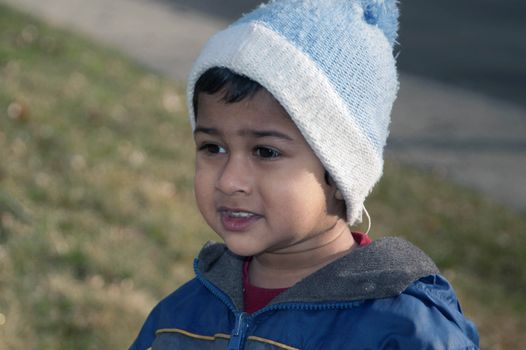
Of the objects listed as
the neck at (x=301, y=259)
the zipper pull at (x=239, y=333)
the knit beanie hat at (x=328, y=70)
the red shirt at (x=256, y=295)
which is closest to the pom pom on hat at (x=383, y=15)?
the knit beanie hat at (x=328, y=70)

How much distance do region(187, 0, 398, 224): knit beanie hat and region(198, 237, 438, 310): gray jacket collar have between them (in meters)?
0.16

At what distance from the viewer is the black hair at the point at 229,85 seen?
2.41m

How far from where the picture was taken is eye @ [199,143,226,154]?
2.46m

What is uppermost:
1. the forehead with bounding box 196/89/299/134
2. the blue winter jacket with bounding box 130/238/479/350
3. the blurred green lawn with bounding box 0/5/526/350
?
the forehead with bounding box 196/89/299/134

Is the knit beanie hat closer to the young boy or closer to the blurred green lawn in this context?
the young boy

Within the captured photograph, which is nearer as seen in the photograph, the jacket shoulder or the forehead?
the jacket shoulder

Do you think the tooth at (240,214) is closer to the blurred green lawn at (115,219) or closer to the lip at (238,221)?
the lip at (238,221)

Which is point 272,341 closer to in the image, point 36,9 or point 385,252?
point 385,252

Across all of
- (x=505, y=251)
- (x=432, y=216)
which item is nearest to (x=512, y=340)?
(x=505, y=251)

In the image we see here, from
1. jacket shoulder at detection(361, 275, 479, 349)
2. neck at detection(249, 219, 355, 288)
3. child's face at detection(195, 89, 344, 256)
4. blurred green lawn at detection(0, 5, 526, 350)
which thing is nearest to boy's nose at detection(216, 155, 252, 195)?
child's face at detection(195, 89, 344, 256)

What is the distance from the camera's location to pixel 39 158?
212 inches

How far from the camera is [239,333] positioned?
240cm

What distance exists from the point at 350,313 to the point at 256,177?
40 centimetres

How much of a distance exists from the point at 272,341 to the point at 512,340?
93.1 inches
